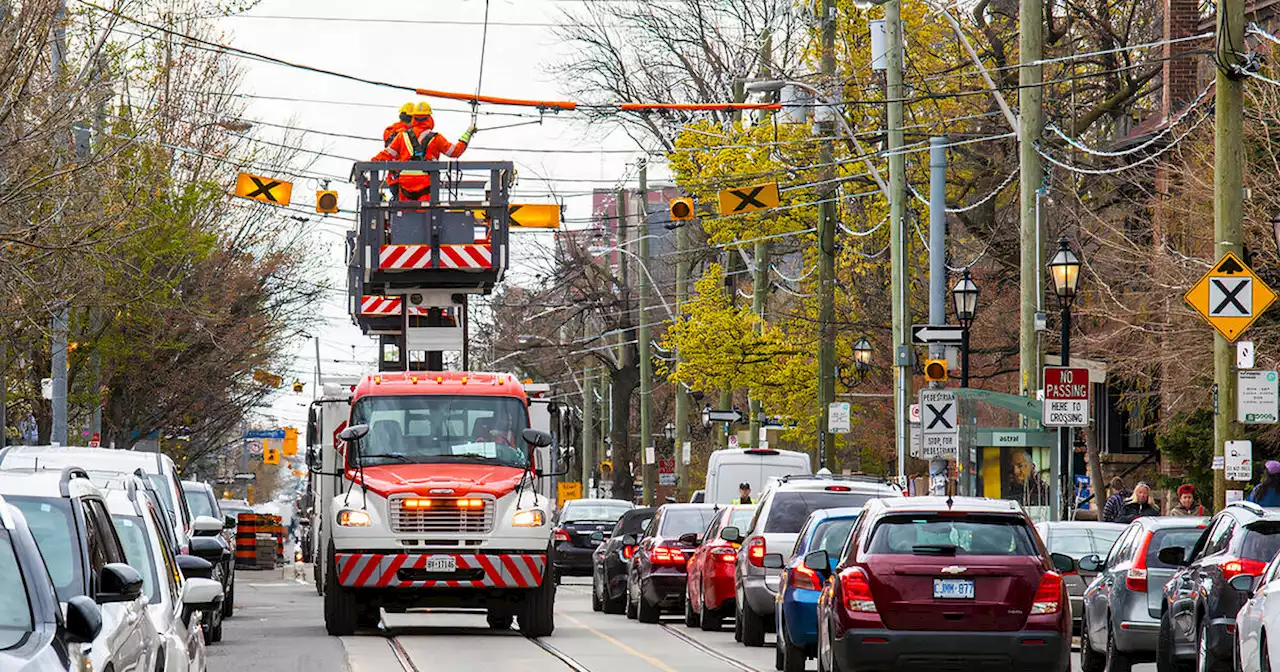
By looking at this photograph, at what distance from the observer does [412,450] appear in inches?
933

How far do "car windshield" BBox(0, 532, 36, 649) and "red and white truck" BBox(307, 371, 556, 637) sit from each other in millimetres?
13851

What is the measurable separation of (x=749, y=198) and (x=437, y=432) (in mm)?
16968

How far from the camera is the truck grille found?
22891 millimetres

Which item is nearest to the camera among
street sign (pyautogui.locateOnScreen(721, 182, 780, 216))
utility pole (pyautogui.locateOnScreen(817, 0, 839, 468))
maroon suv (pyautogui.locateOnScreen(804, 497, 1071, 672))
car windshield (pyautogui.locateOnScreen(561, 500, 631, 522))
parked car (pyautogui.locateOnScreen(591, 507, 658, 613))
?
maroon suv (pyautogui.locateOnScreen(804, 497, 1071, 672))

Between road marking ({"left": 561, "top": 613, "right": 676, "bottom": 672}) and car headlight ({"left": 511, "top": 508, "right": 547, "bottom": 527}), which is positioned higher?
car headlight ({"left": 511, "top": 508, "right": 547, "bottom": 527})

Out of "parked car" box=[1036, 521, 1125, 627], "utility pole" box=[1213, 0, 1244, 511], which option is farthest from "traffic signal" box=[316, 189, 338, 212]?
"utility pole" box=[1213, 0, 1244, 511]

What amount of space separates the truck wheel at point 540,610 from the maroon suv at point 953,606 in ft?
26.7

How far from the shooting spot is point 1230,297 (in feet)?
72.9

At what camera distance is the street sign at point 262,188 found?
113 ft

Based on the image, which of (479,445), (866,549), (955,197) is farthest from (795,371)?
(866,549)

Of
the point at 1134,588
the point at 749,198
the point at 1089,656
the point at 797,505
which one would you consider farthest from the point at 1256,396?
the point at 749,198

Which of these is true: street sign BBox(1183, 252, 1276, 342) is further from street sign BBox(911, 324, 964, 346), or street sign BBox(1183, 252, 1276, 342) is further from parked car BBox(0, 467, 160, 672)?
parked car BBox(0, 467, 160, 672)

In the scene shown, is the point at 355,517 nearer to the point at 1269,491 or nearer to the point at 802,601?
the point at 802,601

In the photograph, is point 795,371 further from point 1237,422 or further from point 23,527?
point 23,527
